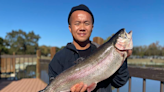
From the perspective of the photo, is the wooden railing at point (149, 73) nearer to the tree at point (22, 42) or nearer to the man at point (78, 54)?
the man at point (78, 54)

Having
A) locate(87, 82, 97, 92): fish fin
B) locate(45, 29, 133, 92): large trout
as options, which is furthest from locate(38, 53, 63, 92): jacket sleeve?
locate(87, 82, 97, 92): fish fin

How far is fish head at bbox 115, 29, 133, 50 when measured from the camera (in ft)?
4.81

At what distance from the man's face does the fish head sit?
42 centimetres

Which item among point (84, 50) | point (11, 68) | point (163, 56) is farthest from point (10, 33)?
point (163, 56)

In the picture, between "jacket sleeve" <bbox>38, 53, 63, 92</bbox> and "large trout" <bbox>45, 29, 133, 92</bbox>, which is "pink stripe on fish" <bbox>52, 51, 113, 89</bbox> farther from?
"jacket sleeve" <bbox>38, 53, 63, 92</bbox>

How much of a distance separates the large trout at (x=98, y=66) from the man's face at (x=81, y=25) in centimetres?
30

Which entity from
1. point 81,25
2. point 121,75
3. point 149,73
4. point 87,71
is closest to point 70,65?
point 87,71

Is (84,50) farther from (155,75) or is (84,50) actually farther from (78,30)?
(155,75)

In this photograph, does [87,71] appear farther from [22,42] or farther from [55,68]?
[22,42]

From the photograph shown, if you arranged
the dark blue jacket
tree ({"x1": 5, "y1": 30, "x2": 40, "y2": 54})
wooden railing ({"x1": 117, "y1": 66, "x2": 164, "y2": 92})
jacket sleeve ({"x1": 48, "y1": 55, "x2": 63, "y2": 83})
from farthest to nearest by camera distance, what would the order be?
tree ({"x1": 5, "y1": 30, "x2": 40, "y2": 54}) → wooden railing ({"x1": 117, "y1": 66, "x2": 164, "y2": 92}) → jacket sleeve ({"x1": 48, "y1": 55, "x2": 63, "y2": 83}) → the dark blue jacket

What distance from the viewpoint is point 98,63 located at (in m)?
1.53

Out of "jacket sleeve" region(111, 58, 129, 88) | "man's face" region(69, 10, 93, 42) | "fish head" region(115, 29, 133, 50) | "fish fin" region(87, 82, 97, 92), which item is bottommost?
"fish fin" region(87, 82, 97, 92)

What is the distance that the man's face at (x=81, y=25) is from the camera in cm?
166

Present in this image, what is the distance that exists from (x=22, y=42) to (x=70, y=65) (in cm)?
5433
